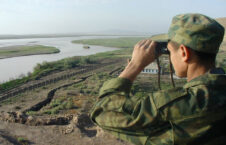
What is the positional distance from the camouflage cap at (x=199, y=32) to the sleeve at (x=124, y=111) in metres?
0.38

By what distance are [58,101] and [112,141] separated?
942cm

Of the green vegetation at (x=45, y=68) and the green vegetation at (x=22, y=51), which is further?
the green vegetation at (x=22, y=51)

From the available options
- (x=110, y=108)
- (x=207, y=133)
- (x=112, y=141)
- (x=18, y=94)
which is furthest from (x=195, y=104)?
(x=18, y=94)

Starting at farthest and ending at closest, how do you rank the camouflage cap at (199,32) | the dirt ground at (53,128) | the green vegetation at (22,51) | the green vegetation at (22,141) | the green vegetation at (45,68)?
1. the green vegetation at (22,51)
2. the green vegetation at (45,68)
3. the dirt ground at (53,128)
4. the green vegetation at (22,141)
5. the camouflage cap at (199,32)

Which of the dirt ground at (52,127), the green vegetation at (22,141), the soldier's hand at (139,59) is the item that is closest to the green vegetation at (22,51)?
the dirt ground at (52,127)

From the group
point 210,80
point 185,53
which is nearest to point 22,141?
point 185,53

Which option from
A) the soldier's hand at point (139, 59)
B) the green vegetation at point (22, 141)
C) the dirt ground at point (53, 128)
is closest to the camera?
the soldier's hand at point (139, 59)

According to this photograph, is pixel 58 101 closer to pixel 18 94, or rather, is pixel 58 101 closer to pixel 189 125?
pixel 18 94

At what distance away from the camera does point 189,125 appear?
111 cm

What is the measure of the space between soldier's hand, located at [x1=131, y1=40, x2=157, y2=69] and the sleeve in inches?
5.7

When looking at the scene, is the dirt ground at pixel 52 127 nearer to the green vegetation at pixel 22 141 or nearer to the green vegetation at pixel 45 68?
the green vegetation at pixel 22 141

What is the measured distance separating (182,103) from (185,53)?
0.33 m

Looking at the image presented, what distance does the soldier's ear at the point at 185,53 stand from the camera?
126 centimetres

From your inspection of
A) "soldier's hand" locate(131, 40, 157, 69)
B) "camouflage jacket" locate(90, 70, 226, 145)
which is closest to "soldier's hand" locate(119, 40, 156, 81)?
"soldier's hand" locate(131, 40, 157, 69)
